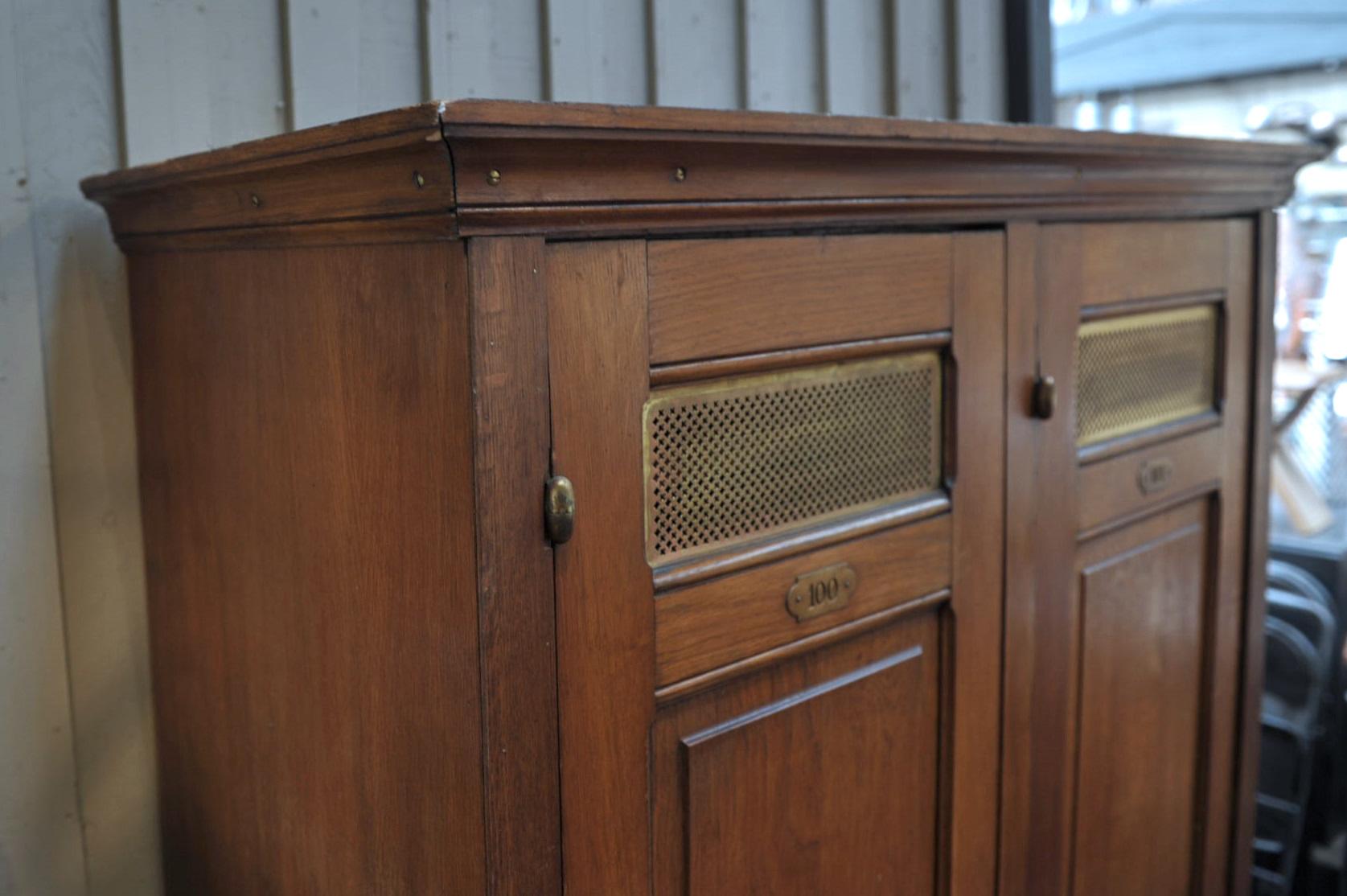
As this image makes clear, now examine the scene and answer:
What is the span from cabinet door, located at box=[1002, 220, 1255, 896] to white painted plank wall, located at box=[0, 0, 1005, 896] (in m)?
0.88

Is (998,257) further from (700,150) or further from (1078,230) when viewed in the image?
(700,150)

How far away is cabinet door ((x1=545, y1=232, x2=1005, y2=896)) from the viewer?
95cm

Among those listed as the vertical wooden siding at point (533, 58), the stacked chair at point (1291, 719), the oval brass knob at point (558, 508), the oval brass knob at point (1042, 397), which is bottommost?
the stacked chair at point (1291, 719)

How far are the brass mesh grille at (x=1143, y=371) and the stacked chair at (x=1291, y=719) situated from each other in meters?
1.36

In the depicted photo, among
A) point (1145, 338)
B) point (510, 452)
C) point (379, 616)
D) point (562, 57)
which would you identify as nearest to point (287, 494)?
point (379, 616)

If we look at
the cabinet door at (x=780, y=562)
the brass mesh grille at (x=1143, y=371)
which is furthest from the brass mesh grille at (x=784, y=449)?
the brass mesh grille at (x=1143, y=371)

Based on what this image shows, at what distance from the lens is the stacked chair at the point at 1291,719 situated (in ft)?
9.39

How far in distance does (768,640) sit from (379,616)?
13.7 inches

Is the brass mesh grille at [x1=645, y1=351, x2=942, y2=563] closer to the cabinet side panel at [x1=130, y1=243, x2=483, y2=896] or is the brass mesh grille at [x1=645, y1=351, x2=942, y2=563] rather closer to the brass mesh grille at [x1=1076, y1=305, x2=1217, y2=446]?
the cabinet side panel at [x1=130, y1=243, x2=483, y2=896]

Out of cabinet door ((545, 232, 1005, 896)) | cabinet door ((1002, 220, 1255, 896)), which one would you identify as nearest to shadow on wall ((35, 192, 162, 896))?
cabinet door ((545, 232, 1005, 896))

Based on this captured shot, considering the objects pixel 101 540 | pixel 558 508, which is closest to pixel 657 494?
pixel 558 508

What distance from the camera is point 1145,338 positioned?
158 centimetres

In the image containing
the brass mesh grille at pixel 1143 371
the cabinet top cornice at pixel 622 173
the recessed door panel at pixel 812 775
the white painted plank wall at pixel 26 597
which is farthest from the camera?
the brass mesh grille at pixel 1143 371

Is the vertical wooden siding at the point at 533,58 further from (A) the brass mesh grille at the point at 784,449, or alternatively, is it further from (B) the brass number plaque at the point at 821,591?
(B) the brass number plaque at the point at 821,591
